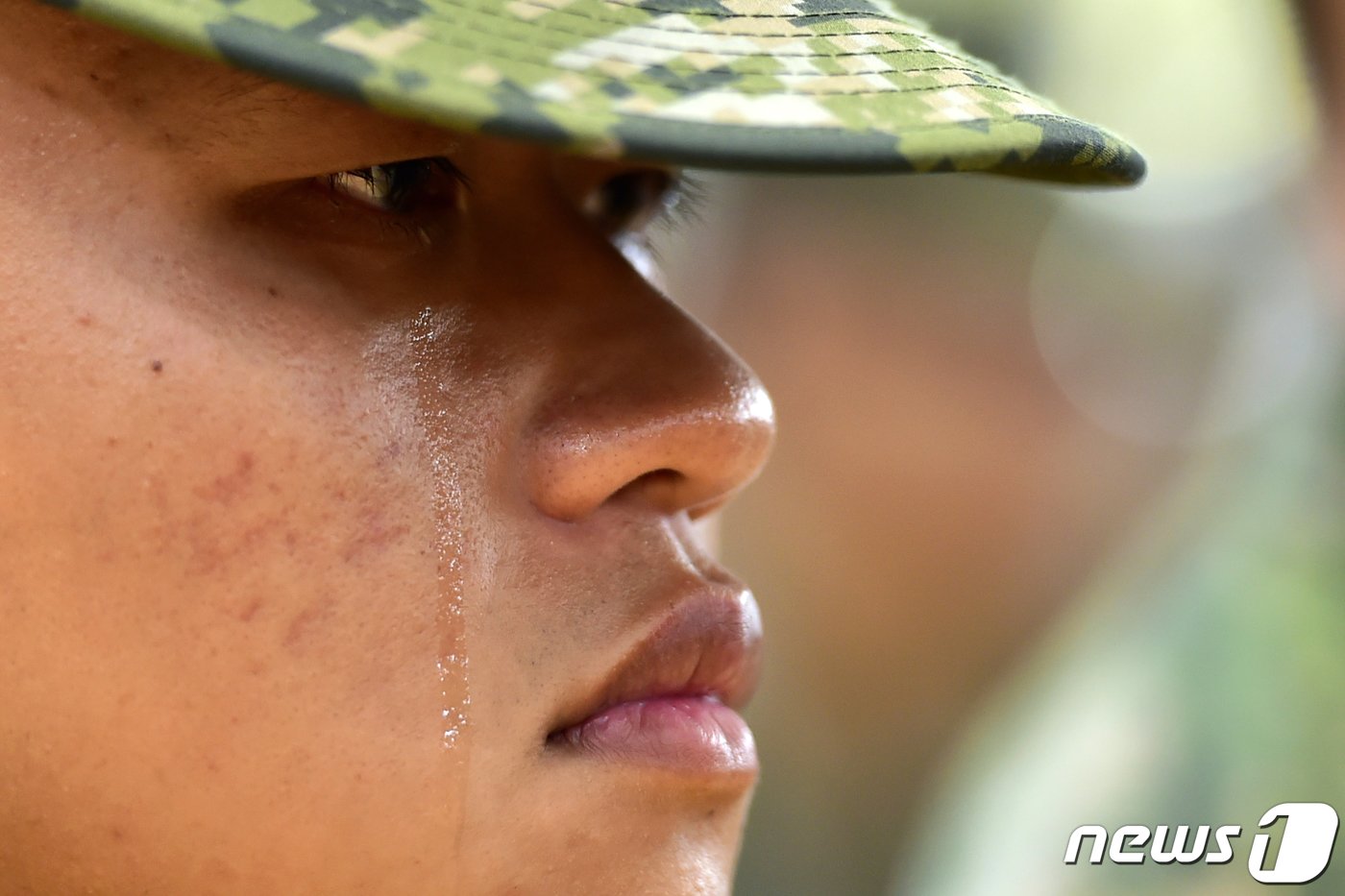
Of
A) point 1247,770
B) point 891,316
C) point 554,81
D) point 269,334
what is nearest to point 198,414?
point 269,334

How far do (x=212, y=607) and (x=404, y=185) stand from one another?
215 millimetres

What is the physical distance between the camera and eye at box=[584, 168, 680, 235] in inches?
32.5

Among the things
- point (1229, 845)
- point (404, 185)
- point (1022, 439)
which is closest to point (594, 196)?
point (404, 185)

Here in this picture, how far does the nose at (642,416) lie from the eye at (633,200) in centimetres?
16

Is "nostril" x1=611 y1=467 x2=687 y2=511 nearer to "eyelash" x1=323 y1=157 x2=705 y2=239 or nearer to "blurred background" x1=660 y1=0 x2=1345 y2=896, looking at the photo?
"eyelash" x1=323 y1=157 x2=705 y2=239

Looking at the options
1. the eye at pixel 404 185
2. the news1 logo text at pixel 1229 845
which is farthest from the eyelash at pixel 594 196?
the news1 logo text at pixel 1229 845

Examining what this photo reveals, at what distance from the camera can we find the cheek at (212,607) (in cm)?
51

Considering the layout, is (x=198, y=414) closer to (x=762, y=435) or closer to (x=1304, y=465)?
(x=762, y=435)

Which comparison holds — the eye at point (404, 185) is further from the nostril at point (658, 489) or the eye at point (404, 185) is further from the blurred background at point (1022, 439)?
the blurred background at point (1022, 439)

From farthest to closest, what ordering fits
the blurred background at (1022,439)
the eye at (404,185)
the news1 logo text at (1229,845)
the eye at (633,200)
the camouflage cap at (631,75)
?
the blurred background at (1022,439)
the news1 logo text at (1229,845)
the eye at (633,200)
the eye at (404,185)
the camouflage cap at (631,75)

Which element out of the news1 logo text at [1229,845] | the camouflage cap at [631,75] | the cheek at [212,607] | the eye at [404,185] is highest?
the camouflage cap at [631,75]

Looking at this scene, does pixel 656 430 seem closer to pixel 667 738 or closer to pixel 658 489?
pixel 658 489

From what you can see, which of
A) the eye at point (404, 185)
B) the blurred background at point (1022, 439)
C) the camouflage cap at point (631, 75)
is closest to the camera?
the camouflage cap at point (631, 75)

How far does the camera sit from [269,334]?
0.52 metres
